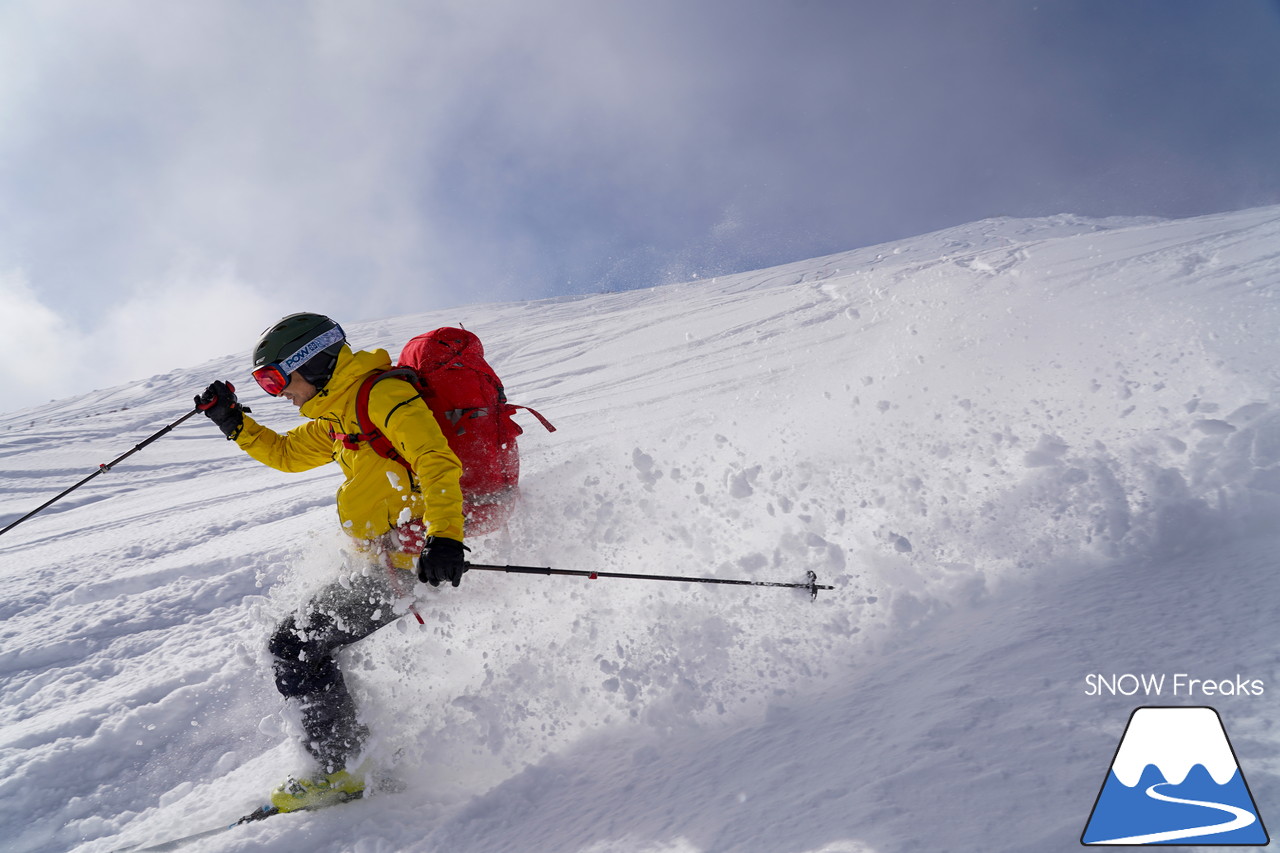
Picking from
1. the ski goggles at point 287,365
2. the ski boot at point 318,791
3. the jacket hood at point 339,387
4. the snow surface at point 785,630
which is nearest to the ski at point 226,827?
the ski boot at point 318,791

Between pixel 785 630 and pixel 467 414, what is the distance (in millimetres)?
2234

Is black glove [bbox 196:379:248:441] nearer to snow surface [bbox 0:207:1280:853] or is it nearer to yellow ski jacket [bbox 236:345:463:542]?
yellow ski jacket [bbox 236:345:463:542]

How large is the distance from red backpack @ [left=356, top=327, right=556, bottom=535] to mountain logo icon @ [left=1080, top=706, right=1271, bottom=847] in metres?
2.72

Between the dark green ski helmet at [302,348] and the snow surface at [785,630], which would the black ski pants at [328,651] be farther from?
the dark green ski helmet at [302,348]

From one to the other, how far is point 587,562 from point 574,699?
98 centimetres

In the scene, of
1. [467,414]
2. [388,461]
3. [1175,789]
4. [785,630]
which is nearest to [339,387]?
[388,461]

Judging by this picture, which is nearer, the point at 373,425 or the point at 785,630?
the point at 373,425

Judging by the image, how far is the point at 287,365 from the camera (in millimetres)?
2904

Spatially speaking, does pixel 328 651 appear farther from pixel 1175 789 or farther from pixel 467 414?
pixel 1175 789

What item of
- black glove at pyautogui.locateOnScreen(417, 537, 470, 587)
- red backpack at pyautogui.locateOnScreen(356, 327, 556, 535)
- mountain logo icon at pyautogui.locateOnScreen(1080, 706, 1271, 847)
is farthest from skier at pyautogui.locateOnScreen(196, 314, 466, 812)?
mountain logo icon at pyautogui.locateOnScreen(1080, 706, 1271, 847)

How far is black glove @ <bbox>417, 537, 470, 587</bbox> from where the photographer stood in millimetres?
2586

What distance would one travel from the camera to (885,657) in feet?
10.5

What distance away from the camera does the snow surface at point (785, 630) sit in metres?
2.18

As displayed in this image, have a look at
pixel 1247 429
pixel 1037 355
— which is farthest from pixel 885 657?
pixel 1037 355
